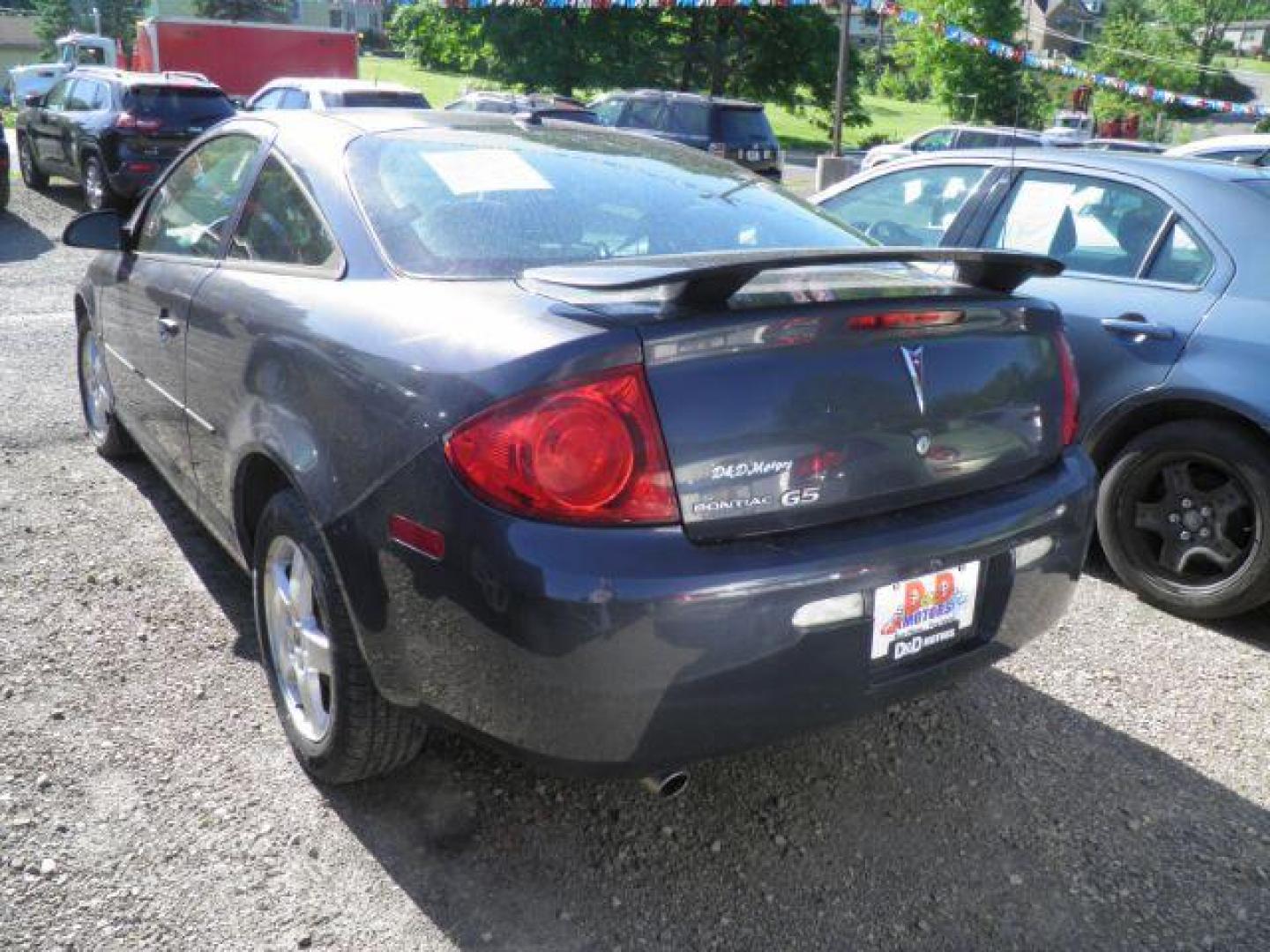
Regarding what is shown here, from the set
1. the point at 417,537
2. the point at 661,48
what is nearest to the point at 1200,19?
the point at 661,48

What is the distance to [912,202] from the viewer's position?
505cm

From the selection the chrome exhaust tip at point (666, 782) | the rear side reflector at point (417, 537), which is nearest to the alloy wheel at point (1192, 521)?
the chrome exhaust tip at point (666, 782)

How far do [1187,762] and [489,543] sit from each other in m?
2.17

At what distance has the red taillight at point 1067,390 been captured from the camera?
2.77 m

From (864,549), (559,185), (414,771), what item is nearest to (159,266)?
(559,185)

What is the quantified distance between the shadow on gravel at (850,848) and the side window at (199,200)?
1751 millimetres

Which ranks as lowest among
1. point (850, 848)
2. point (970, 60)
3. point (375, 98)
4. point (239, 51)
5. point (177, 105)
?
point (850, 848)

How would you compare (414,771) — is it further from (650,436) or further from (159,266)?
(159,266)

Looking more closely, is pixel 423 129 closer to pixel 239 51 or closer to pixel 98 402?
pixel 98 402

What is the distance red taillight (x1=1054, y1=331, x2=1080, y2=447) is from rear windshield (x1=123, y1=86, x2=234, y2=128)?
1187cm

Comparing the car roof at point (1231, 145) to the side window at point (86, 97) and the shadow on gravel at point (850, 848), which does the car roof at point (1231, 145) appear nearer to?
the shadow on gravel at point (850, 848)

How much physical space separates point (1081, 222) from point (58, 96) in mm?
13719

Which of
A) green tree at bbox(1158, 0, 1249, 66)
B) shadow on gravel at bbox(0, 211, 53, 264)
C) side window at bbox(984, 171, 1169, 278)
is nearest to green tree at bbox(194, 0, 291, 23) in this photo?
green tree at bbox(1158, 0, 1249, 66)

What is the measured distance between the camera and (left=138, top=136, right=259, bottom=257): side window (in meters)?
3.37
